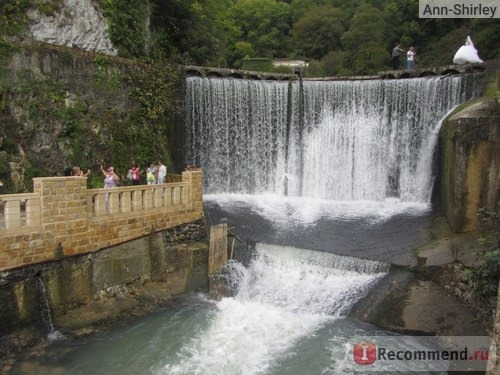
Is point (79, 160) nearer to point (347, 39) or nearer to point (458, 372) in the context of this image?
point (458, 372)

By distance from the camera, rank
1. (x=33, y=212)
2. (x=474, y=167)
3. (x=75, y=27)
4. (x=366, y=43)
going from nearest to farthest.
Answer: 1. (x=33, y=212)
2. (x=474, y=167)
3. (x=75, y=27)
4. (x=366, y=43)

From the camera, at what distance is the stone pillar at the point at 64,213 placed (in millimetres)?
9125

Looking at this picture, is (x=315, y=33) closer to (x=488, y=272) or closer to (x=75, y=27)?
(x=75, y=27)

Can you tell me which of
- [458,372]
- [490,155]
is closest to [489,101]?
[490,155]

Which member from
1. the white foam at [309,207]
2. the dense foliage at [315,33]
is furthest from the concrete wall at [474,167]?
the dense foliage at [315,33]

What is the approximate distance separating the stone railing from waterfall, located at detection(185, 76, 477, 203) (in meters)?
6.20

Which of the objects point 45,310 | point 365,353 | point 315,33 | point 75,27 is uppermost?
point 315,33

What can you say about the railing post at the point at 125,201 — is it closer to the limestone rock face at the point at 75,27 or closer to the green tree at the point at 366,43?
the limestone rock face at the point at 75,27

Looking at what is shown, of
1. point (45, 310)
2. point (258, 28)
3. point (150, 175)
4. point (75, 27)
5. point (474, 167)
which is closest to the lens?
point (45, 310)

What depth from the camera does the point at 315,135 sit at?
18594mm

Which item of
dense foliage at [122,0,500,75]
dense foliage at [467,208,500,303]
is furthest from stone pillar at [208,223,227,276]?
dense foliage at [122,0,500,75]

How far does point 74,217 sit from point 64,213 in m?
0.26

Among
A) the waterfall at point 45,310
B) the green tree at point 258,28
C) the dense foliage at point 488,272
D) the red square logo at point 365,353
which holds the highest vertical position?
the green tree at point 258,28

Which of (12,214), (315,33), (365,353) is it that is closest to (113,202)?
(12,214)
